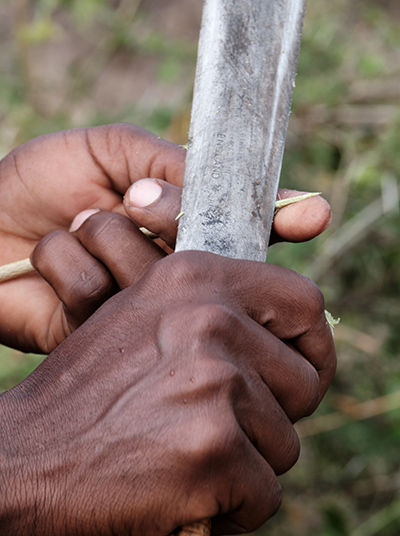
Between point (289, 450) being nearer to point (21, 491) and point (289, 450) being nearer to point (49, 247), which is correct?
point (21, 491)

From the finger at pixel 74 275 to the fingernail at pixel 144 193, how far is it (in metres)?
0.15

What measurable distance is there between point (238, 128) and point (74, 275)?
422 millimetres

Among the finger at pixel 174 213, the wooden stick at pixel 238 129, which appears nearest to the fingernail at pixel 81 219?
the finger at pixel 174 213

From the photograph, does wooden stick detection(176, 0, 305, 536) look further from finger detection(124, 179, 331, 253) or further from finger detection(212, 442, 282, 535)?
finger detection(212, 442, 282, 535)

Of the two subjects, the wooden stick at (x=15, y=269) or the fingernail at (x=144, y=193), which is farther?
the wooden stick at (x=15, y=269)

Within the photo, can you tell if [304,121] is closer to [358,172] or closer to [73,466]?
[358,172]

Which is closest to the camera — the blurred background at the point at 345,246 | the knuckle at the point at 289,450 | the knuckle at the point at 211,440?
the knuckle at the point at 211,440

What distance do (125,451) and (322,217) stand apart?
0.51 m

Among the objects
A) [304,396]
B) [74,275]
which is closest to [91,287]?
[74,275]

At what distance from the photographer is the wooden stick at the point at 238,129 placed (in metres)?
0.92

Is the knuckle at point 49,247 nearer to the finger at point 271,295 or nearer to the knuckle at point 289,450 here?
the finger at point 271,295

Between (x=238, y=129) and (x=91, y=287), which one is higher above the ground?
(x=238, y=129)

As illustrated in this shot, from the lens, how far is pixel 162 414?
777 millimetres

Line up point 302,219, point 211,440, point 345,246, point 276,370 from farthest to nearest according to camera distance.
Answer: point 345,246 → point 302,219 → point 276,370 → point 211,440
